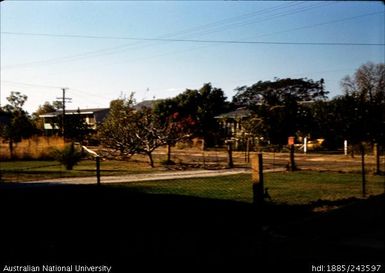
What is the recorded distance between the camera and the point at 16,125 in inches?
1208

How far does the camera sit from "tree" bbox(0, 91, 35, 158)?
26.7 meters

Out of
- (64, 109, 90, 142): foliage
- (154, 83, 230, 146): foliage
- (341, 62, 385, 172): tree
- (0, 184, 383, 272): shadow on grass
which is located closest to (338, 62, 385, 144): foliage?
(341, 62, 385, 172): tree

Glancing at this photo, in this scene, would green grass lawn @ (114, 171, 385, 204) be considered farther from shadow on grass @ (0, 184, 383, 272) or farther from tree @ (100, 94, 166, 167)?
tree @ (100, 94, 166, 167)

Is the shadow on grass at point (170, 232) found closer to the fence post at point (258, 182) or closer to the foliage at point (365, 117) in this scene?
the fence post at point (258, 182)

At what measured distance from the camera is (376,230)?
5.45 meters

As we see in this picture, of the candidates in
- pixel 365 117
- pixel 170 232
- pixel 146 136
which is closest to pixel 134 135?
pixel 146 136

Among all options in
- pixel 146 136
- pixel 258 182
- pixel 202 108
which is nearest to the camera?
pixel 258 182

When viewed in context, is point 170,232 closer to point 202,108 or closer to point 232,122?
point 232,122

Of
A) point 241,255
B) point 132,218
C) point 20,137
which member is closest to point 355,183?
point 132,218

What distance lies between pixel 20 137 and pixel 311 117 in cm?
2116

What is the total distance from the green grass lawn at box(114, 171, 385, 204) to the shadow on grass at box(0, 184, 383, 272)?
129 cm

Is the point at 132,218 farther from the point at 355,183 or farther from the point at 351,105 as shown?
the point at 351,105

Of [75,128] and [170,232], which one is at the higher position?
[75,128]

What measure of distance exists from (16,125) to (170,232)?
2780 cm
